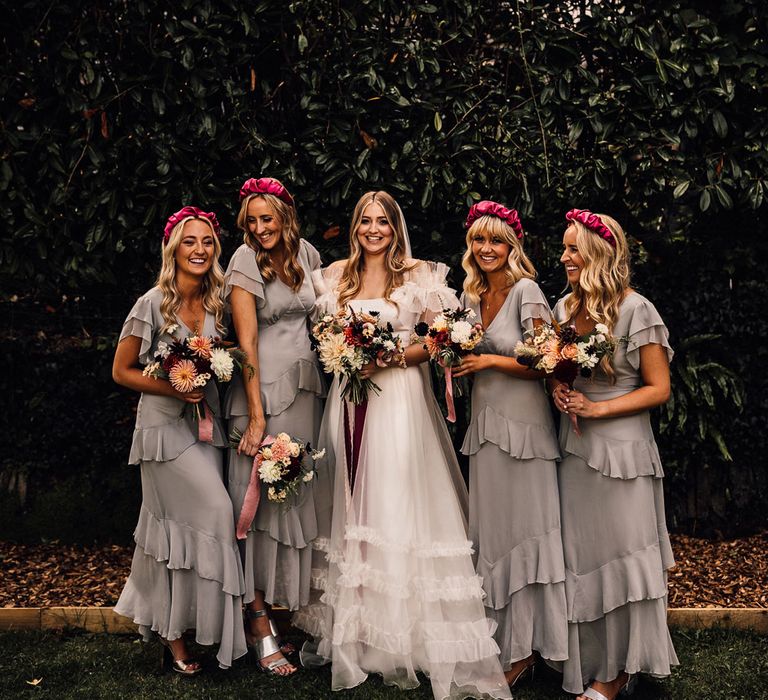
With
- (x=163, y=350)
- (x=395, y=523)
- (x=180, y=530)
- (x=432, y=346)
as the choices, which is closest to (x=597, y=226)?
(x=432, y=346)

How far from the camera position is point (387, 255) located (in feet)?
16.7

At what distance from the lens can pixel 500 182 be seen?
19.6 feet

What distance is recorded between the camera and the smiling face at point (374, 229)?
16.4ft

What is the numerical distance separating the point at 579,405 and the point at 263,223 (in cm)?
206

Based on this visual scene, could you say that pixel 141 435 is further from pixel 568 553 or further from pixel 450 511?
pixel 568 553

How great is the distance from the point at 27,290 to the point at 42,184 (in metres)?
0.95

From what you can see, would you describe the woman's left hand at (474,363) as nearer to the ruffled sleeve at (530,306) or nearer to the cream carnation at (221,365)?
the ruffled sleeve at (530,306)

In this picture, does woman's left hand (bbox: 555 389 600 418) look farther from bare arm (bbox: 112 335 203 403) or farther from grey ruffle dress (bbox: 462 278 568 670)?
bare arm (bbox: 112 335 203 403)

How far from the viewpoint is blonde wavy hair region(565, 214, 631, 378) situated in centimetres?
442

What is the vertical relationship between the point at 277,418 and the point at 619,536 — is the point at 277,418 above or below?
above

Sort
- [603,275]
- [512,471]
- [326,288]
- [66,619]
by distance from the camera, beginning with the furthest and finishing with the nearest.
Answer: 1. [66,619]
2. [326,288]
3. [512,471]
4. [603,275]

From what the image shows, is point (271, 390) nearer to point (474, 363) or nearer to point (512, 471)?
point (474, 363)

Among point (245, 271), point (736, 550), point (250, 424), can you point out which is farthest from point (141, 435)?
point (736, 550)

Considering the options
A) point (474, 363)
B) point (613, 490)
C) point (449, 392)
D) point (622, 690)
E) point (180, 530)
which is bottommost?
point (622, 690)
